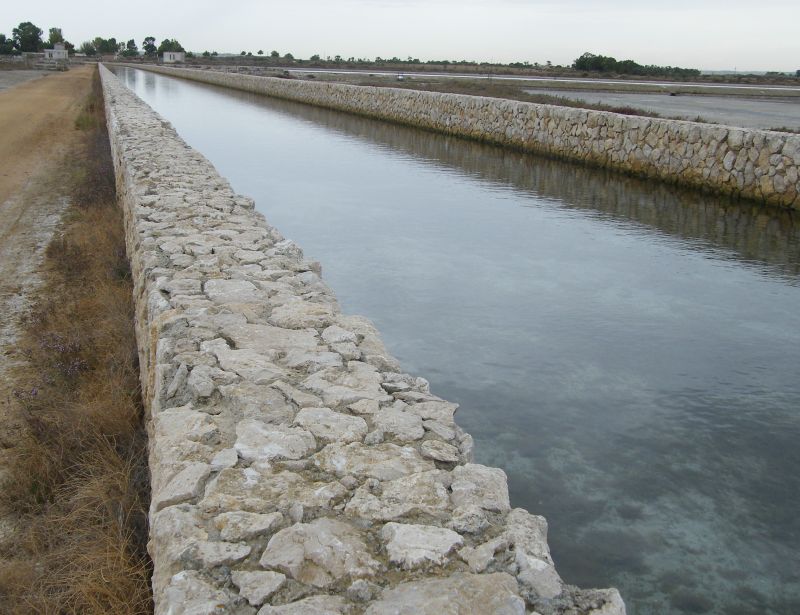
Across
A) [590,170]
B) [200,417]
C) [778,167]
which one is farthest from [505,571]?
[590,170]

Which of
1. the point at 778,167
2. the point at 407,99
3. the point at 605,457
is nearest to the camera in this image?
the point at 605,457

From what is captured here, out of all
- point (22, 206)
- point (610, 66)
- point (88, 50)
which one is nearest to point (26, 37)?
point (88, 50)

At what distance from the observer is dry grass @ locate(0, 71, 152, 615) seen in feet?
10.8

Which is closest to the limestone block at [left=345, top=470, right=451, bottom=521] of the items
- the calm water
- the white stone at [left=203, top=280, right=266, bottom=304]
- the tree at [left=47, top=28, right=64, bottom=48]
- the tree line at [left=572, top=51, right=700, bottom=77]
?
the calm water

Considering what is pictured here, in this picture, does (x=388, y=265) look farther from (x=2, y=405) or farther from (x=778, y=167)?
(x=778, y=167)

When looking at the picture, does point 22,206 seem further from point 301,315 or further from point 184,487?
point 184,487

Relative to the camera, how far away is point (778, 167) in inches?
473

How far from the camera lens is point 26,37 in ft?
441

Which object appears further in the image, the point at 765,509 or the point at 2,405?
the point at 2,405

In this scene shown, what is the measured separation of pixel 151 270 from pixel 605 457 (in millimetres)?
3592

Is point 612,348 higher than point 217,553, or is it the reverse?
point 217,553

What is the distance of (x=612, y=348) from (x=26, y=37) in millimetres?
151312

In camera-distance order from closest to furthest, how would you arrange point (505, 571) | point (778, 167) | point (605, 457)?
point (505, 571), point (605, 457), point (778, 167)

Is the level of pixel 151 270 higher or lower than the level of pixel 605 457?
higher
